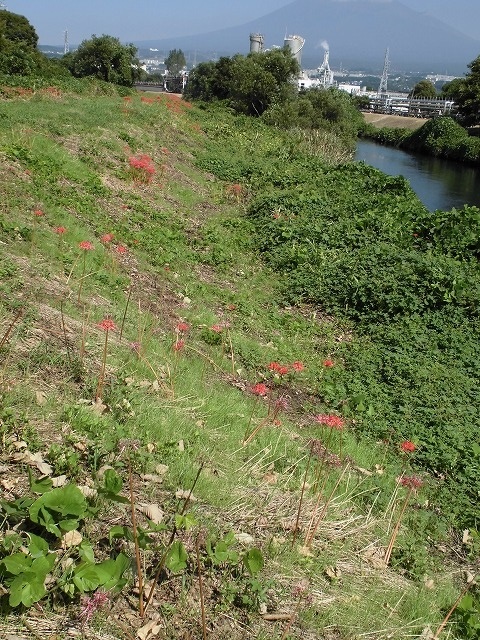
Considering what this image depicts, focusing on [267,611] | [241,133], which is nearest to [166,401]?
[267,611]

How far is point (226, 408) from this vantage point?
18.8ft

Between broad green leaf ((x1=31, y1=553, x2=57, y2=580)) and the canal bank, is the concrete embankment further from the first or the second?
broad green leaf ((x1=31, y1=553, x2=57, y2=580))

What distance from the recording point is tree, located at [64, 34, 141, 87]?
39.5 meters

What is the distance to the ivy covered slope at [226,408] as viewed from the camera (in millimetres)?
3131

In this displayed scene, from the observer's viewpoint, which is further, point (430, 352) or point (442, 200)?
point (442, 200)

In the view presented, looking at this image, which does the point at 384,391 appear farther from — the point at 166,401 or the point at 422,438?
the point at 166,401

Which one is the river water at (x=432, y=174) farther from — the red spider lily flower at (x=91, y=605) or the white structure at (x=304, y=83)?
the red spider lily flower at (x=91, y=605)

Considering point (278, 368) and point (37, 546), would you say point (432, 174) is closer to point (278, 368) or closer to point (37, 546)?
point (278, 368)

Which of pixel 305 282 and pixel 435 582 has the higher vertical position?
pixel 305 282

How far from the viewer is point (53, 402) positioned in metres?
4.27

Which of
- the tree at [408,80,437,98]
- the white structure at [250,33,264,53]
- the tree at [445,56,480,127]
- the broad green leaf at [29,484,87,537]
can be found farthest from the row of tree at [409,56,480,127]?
the broad green leaf at [29,484,87,537]

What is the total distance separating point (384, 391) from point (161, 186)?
Answer: 384 inches

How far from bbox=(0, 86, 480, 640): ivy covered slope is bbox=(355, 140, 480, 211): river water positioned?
59.3 ft

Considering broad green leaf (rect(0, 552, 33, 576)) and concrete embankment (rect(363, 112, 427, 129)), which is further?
concrete embankment (rect(363, 112, 427, 129))
